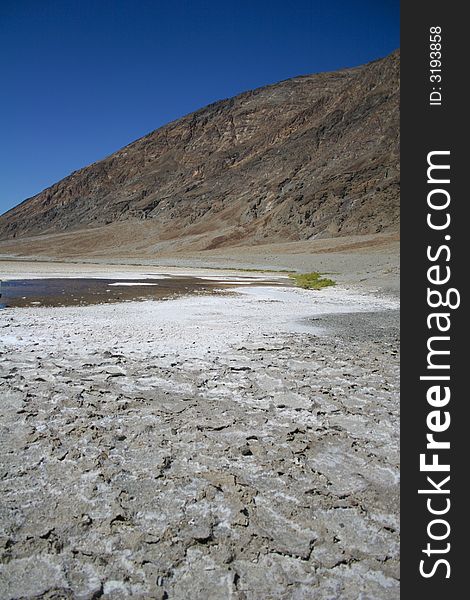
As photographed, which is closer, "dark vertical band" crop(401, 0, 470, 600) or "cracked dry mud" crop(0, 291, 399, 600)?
"dark vertical band" crop(401, 0, 470, 600)

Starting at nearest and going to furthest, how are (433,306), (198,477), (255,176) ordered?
(433,306) → (198,477) → (255,176)

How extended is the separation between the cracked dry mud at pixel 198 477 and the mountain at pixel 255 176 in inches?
2164

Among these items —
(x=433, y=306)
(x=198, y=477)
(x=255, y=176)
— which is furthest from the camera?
(x=255, y=176)

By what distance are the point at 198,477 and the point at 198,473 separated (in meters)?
0.05

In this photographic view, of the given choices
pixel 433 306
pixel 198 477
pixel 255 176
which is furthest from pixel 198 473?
pixel 255 176

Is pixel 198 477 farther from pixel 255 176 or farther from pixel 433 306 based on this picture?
pixel 255 176

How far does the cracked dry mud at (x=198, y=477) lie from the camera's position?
213 cm

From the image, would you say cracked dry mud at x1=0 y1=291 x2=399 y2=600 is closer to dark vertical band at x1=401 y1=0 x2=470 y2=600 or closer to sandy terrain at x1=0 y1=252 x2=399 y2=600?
sandy terrain at x1=0 y1=252 x2=399 y2=600

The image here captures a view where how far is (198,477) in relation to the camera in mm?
2953

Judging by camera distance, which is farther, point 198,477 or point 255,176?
point 255,176

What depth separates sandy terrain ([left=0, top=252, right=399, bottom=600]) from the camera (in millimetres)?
2139

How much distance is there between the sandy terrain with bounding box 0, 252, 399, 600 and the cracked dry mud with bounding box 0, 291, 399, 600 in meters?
0.01

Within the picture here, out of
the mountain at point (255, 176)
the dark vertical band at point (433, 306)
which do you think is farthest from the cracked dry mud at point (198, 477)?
the mountain at point (255, 176)

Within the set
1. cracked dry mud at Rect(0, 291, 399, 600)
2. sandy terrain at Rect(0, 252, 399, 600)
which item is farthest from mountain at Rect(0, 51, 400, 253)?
cracked dry mud at Rect(0, 291, 399, 600)
